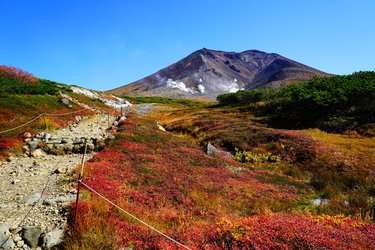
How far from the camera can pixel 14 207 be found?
9391 millimetres

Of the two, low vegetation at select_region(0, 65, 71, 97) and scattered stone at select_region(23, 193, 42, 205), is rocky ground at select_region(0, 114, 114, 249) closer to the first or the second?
scattered stone at select_region(23, 193, 42, 205)

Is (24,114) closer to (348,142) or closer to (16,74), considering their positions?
(16,74)

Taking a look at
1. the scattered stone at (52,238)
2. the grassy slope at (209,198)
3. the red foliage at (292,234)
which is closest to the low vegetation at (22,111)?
the grassy slope at (209,198)

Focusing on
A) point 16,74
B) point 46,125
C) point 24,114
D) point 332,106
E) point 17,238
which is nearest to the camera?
point 17,238

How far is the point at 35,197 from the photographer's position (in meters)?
9.99

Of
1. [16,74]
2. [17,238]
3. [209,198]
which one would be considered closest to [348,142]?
[209,198]

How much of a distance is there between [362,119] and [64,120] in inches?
1136

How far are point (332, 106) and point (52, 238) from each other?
31395 mm

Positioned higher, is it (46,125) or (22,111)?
(22,111)

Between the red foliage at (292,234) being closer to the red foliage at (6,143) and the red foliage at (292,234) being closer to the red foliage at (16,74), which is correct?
the red foliage at (6,143)

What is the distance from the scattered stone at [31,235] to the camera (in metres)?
7.14

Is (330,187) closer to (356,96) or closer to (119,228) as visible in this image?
(119,228)

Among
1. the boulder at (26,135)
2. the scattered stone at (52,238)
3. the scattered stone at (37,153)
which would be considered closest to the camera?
the scattered stone at (52,238)

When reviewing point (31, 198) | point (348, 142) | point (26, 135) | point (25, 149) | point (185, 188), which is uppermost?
point (26, 135)
